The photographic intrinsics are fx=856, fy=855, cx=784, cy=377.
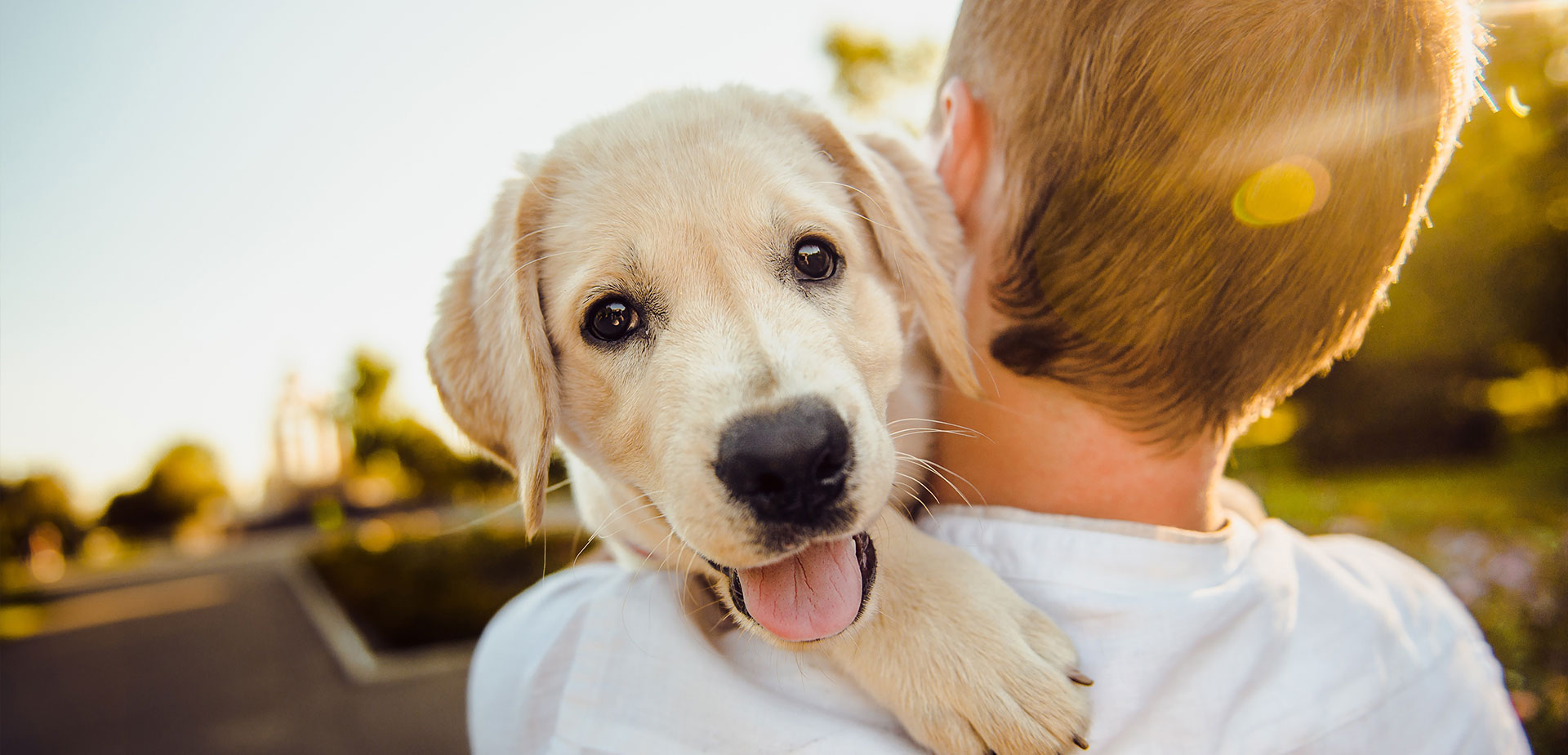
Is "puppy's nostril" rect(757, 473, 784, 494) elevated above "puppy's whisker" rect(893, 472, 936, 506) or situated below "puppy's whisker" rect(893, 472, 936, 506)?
above

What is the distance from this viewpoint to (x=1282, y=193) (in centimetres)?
179

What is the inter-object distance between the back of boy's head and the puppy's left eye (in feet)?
1.53

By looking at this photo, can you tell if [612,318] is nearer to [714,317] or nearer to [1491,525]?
[714,317]

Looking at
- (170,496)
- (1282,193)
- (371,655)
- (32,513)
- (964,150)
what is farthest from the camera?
(170,496)

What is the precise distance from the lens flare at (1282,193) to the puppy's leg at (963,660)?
0.94 m

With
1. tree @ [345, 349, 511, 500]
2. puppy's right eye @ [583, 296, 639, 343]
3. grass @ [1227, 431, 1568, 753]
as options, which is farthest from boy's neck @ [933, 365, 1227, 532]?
tree @ [345, 349, 511, 500]

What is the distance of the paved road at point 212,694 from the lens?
10.0 meters

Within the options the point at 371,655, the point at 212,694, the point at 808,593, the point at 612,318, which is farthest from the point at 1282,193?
the point at 212,694

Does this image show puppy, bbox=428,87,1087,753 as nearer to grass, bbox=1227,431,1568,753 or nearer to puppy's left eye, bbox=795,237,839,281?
puppy's left eye, bbox=795,237,839,281

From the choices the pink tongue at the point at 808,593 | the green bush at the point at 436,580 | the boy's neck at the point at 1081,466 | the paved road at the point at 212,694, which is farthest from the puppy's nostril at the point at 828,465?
the green bush at the point at 436,580

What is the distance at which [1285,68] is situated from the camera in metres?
1.71

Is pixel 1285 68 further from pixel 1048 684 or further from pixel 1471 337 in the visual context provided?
pixel 1471 337

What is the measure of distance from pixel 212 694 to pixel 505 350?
1395 cm

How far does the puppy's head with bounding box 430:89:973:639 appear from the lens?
5.90ft
